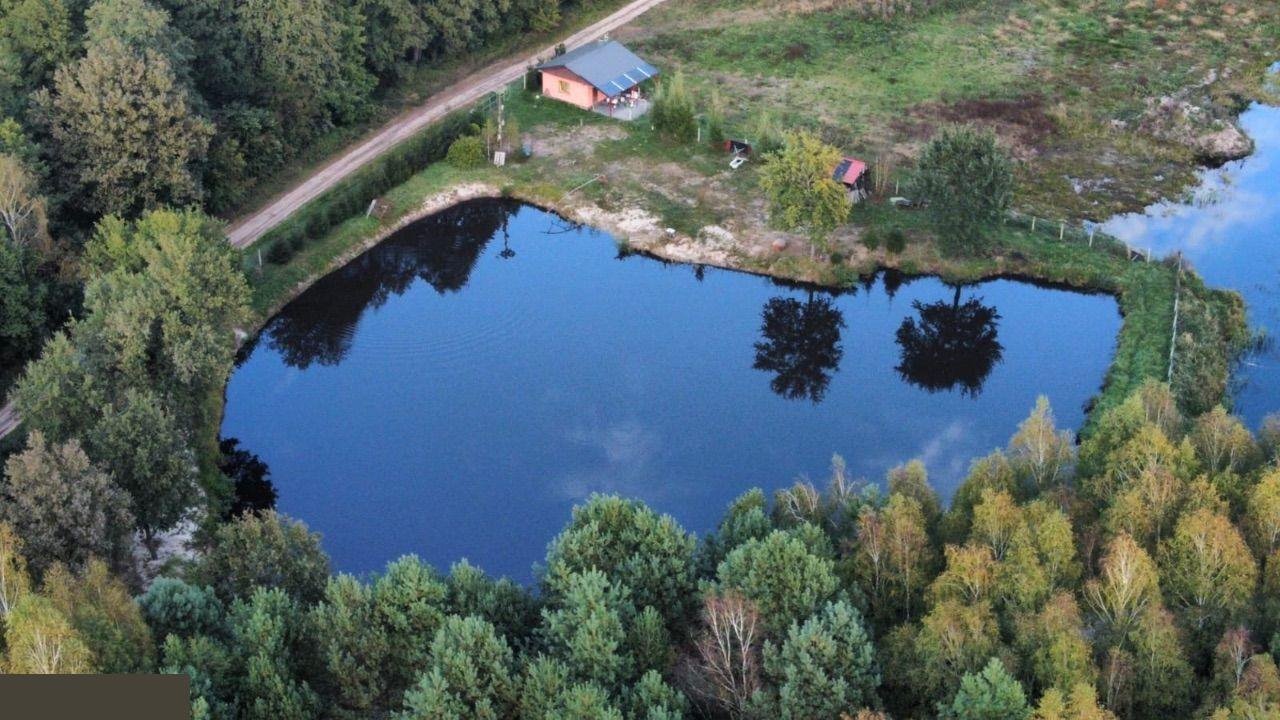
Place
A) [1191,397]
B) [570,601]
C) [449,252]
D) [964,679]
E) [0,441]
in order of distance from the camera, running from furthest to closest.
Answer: [449,252] → [1191,397] → [0,441] → [570,601] → [964,679]

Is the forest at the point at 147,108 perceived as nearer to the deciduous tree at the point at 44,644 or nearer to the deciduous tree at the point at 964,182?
the deciduous tree at the point at 44,644

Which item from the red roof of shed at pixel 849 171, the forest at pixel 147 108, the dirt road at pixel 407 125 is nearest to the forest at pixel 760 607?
the forest at pixel 147 108

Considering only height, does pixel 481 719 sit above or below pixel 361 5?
below

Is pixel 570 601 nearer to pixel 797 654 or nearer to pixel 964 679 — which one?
pixel 797 654

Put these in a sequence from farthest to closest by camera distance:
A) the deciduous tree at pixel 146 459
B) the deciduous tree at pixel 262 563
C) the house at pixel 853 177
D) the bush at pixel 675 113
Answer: the bush at pixel 675 113 → the house at pixel 853 177 → the deciduous tree at pixel 146 459 → the deciduous tree at pixel 262 563

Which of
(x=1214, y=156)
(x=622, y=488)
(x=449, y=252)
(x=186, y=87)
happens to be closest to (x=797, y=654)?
(x=622, y=488)

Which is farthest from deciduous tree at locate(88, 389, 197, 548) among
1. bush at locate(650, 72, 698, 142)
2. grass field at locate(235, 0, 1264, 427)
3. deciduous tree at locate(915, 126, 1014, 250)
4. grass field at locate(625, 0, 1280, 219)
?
grass field at locate(625, 0, 1280, 219)
